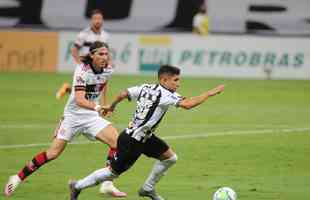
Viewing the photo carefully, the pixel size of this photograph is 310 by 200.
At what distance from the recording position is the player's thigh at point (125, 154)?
485 inches

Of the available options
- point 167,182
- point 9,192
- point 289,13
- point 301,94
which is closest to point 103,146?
point 167,182

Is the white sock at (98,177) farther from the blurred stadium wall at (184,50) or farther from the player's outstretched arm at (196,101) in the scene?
the blurred stadium wall at (184,50)

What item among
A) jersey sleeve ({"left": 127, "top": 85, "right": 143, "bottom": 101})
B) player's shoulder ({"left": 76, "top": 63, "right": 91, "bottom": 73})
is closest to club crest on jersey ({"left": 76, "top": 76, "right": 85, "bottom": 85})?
player's shoulder ({"left": 76, "top": 63, "right": 91, "bottom": 73})

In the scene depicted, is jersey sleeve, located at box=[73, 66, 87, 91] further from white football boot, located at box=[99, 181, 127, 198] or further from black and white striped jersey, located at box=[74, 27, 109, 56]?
black and white striped jersey, located at box=[74, 27, 109, 56]

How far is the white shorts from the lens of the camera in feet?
44.3

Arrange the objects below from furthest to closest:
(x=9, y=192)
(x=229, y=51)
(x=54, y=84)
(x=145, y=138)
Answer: (x=229, y=51)
(x=54, y=84)
(x=9, y=192)
(x=145, y=138)

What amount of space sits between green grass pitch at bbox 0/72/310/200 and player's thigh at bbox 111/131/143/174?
1051mm

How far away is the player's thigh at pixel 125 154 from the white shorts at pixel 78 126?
46.7 inches

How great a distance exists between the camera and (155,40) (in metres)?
39.0

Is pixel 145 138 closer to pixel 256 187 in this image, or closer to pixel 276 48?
pixel 256 187

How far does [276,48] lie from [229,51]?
1873 millimetres

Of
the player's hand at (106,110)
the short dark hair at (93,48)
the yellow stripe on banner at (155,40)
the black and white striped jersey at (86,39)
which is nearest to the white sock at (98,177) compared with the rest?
the player's hand at (106,110)

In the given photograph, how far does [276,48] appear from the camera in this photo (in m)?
38.6

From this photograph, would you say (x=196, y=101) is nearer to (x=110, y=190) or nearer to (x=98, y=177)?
(x=98, y=177)
